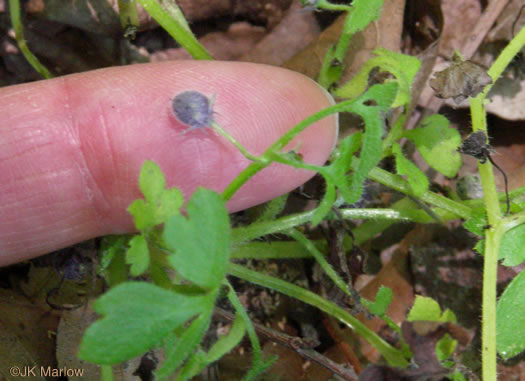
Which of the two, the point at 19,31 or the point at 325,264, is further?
the point at 19,31

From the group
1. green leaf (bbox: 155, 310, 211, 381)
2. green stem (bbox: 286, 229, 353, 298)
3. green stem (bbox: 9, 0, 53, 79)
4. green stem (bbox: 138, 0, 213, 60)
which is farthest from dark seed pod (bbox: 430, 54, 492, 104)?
green stem (bbox: 9, 0, 53, 79)

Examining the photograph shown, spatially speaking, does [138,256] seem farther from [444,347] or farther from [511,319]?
[511,319]

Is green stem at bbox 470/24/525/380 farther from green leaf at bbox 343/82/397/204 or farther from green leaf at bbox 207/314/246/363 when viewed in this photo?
green leaf at bbox 207/314/246/363

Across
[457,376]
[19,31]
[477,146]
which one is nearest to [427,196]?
[477,146]

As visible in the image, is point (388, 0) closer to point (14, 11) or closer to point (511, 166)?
point (511, 166)

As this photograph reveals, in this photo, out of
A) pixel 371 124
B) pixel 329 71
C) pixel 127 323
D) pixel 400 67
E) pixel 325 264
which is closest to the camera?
pixel 127 323

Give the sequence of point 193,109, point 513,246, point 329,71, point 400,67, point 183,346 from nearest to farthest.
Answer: point 183,346, point 193,109, point 513,246, point 400,67, point 329,71
